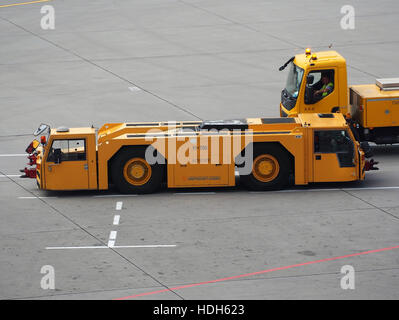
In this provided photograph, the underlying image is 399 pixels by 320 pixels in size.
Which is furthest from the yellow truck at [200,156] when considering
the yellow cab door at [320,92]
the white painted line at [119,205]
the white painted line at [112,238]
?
the white painted line at [112,238]

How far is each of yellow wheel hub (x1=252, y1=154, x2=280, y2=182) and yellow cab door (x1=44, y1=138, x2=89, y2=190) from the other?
4440mm

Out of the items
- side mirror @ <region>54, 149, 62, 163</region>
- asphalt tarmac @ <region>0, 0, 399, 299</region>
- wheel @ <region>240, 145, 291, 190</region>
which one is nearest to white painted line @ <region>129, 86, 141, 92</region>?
asphalt tarmac @ <region>0, 0, 399, 299</region>

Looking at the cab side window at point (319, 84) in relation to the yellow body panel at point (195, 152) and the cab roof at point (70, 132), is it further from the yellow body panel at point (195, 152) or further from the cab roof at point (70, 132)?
the cab roof at point (70, 132)

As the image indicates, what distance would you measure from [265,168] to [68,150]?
519cm

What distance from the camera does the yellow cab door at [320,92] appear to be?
23.7m

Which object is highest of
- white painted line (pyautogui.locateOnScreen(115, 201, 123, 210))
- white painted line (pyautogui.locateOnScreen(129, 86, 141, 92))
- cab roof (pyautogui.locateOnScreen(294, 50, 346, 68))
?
cab roof (pyautogui.locateOnScreen(294, 50, 346, 68))

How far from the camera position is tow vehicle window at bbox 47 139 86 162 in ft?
70.1

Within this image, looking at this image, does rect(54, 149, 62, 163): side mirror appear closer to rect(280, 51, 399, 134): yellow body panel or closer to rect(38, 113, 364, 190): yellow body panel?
rect(38, 113, 364, 190): yellow body panel

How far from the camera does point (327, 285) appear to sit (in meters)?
15.8

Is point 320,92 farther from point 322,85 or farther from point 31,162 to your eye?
point 31,162

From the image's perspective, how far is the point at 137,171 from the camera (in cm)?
2164

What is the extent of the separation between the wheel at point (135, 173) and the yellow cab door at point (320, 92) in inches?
202

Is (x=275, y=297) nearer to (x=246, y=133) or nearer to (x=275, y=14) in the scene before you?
(x=246, y=133)

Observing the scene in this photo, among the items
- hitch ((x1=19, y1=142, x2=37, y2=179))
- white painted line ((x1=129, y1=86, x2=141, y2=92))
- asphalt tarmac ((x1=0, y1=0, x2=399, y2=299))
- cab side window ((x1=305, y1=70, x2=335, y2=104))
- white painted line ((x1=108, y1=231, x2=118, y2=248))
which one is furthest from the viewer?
white painted line ((x1=129, y1=86, x2=141, y2=92))
